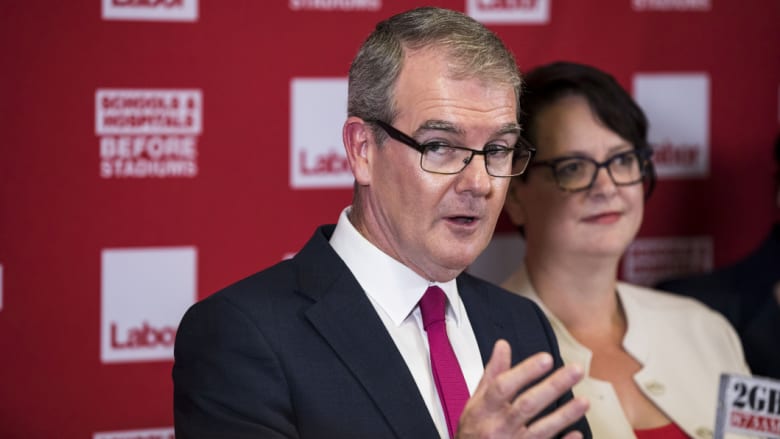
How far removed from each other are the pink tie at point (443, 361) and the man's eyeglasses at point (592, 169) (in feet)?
2.52

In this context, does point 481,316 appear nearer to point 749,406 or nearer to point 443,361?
point 443,361

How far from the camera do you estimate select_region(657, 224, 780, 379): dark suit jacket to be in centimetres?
290

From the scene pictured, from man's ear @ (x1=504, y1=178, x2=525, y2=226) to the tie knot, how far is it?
34.2 inches

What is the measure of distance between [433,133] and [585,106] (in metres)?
0.91

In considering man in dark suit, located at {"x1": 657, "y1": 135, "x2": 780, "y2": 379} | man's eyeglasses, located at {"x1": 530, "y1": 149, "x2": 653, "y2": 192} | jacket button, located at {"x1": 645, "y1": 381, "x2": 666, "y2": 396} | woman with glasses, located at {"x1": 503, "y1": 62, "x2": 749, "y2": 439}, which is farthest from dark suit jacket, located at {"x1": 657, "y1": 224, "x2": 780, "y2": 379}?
man's eyeglasses, located at {"x1": 530, "y1": 149, "x2": 653, "y2": 192}

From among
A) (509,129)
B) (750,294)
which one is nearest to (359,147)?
(509,129)

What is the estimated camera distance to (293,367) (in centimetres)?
170

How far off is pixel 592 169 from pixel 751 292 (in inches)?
31.4

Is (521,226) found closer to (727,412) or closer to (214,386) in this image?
(727,412)

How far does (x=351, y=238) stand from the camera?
1880 mm

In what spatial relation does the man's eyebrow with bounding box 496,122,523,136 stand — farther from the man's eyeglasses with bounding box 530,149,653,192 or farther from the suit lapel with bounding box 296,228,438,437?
A: the man's eyeglasses with bounding box 530,149,653,192

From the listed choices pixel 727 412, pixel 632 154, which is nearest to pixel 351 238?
pixel 727 412

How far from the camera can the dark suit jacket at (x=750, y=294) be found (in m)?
2.90

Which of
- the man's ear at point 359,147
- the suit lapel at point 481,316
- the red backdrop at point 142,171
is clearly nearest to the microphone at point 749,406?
the suit lapel at point 481,316
